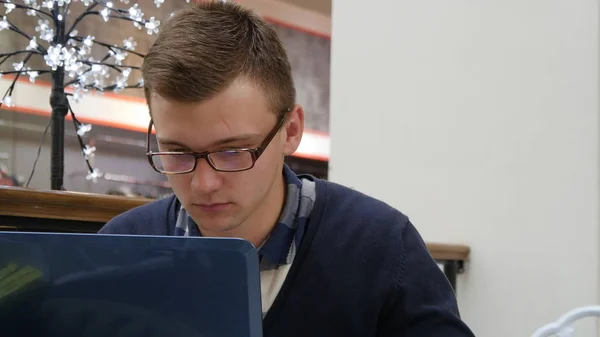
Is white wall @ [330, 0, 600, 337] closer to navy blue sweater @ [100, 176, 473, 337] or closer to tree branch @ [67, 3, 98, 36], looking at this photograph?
navy blue sweater @ [100, 176, 473, 337]

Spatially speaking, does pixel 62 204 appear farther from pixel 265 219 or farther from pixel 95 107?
pixel 95 107

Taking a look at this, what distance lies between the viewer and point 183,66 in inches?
28.7

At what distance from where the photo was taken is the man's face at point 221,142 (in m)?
0.71

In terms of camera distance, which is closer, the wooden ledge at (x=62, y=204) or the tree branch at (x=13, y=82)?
the wooden ledge at (x=62, y=204)

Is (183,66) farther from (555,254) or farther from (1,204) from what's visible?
(555,254)

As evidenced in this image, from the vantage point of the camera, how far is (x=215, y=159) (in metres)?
0.72

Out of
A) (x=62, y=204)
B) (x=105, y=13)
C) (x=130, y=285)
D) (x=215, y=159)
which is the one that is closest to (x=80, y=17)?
(x=105, y=13)

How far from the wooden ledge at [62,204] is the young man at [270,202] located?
0.46 ft

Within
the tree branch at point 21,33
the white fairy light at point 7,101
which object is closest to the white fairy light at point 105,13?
the tree branch at point 21,33

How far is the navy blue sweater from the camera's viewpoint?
795 mm

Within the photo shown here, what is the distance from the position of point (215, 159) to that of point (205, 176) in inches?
0.9

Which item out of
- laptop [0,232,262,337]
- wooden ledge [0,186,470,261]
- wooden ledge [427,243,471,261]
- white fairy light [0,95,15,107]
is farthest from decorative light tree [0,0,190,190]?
wooden ledge [427,243,471,261]

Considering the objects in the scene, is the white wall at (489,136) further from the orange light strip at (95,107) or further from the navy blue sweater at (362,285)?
the navy blue sweater at (362,285)

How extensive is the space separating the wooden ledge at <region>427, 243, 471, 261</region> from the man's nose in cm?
97
